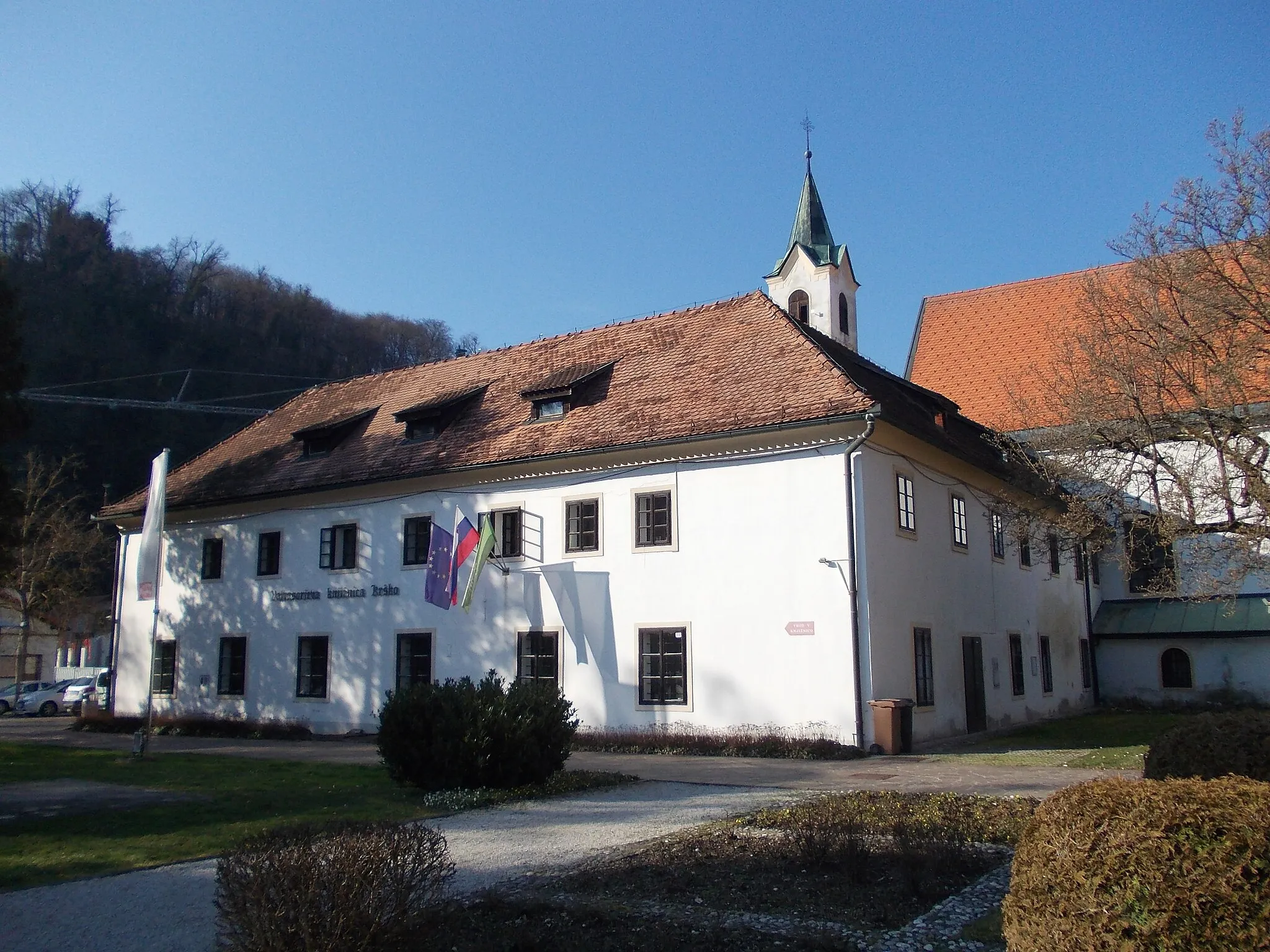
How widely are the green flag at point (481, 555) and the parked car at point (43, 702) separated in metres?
27.4

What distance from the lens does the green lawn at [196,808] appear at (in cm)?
940

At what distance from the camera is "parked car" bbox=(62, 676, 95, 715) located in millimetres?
40656

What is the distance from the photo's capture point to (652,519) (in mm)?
21234

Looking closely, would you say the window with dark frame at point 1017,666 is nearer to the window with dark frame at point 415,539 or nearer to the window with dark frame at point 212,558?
the window with dark frame at point 415,539

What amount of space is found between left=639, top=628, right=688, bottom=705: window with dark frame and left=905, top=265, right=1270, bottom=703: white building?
8912mm

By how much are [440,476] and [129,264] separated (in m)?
54.5

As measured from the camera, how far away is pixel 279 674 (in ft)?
87.3

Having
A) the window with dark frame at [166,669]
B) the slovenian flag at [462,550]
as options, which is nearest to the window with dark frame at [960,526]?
the slovenian flag at [462,550]

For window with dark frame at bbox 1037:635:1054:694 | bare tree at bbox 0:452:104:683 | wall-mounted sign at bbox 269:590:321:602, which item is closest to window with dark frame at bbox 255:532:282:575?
wall-mounted sign at bbox 269:590:321:602

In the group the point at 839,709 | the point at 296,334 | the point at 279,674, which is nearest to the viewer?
the point at 839,709

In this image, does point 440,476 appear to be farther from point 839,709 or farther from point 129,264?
point 129,264

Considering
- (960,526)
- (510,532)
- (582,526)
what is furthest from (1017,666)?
(510,532)

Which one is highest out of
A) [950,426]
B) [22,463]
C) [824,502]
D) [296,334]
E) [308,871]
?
[296,334]

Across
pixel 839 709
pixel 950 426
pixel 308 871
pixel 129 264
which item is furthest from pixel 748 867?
pixel 129 264
